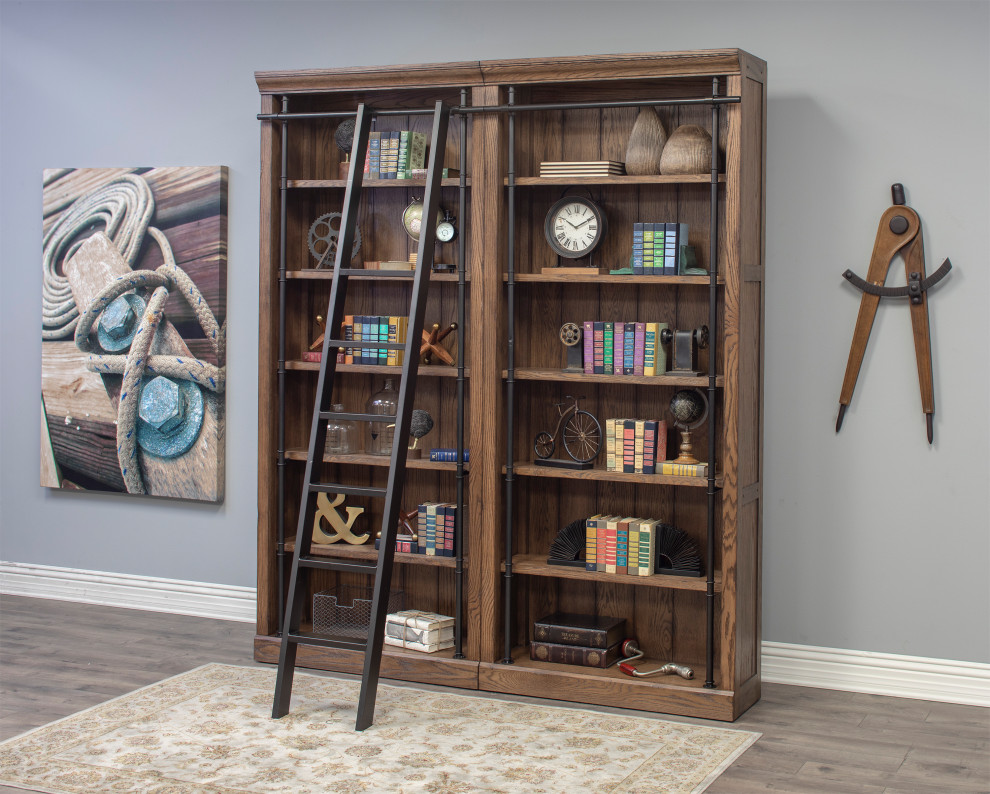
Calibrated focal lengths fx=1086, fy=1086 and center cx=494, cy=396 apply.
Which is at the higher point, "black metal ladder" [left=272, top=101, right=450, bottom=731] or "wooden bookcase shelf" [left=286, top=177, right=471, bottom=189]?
"wooden bookcase shelf" [left=286, top=177, right=471, bottom=189]

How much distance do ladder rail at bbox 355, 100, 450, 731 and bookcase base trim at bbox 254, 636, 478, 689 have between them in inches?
17.6

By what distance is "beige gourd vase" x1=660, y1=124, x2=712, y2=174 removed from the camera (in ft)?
12.7

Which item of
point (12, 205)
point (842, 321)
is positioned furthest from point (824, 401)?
point (12, 205)

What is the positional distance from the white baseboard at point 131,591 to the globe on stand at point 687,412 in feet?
7.08

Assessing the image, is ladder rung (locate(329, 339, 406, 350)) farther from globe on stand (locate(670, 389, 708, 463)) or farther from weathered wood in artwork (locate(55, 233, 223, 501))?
weathered wood in artwork (locate(55, 233, 223, 501))

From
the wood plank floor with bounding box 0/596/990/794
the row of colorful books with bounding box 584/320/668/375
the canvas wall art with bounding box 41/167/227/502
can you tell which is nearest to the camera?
the wood plank floor with bounding box 0/596/990/794

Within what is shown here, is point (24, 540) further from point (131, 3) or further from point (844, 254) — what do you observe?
point (844, 254)

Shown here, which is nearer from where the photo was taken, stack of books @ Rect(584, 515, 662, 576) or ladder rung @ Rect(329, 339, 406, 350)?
ladder rung @ Rect(329, 339, 406, 350)

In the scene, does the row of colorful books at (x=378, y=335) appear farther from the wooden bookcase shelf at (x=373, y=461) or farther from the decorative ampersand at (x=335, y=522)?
the decorative ampersand at (x=335, y=522)

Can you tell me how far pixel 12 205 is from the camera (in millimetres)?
5414

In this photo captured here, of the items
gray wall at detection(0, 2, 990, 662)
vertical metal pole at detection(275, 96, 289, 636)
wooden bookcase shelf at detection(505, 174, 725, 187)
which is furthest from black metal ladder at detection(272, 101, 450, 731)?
gray wall at detection(0, 2, 990, 662)

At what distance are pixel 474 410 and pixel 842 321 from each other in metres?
1.41

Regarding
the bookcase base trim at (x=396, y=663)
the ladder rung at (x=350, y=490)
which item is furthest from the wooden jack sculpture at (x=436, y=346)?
the bookcase base trim at (x=396, y=663)

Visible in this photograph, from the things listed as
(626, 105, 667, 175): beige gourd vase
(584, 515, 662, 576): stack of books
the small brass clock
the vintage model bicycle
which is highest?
(626, 105, 667, 175): beige gourd vase
